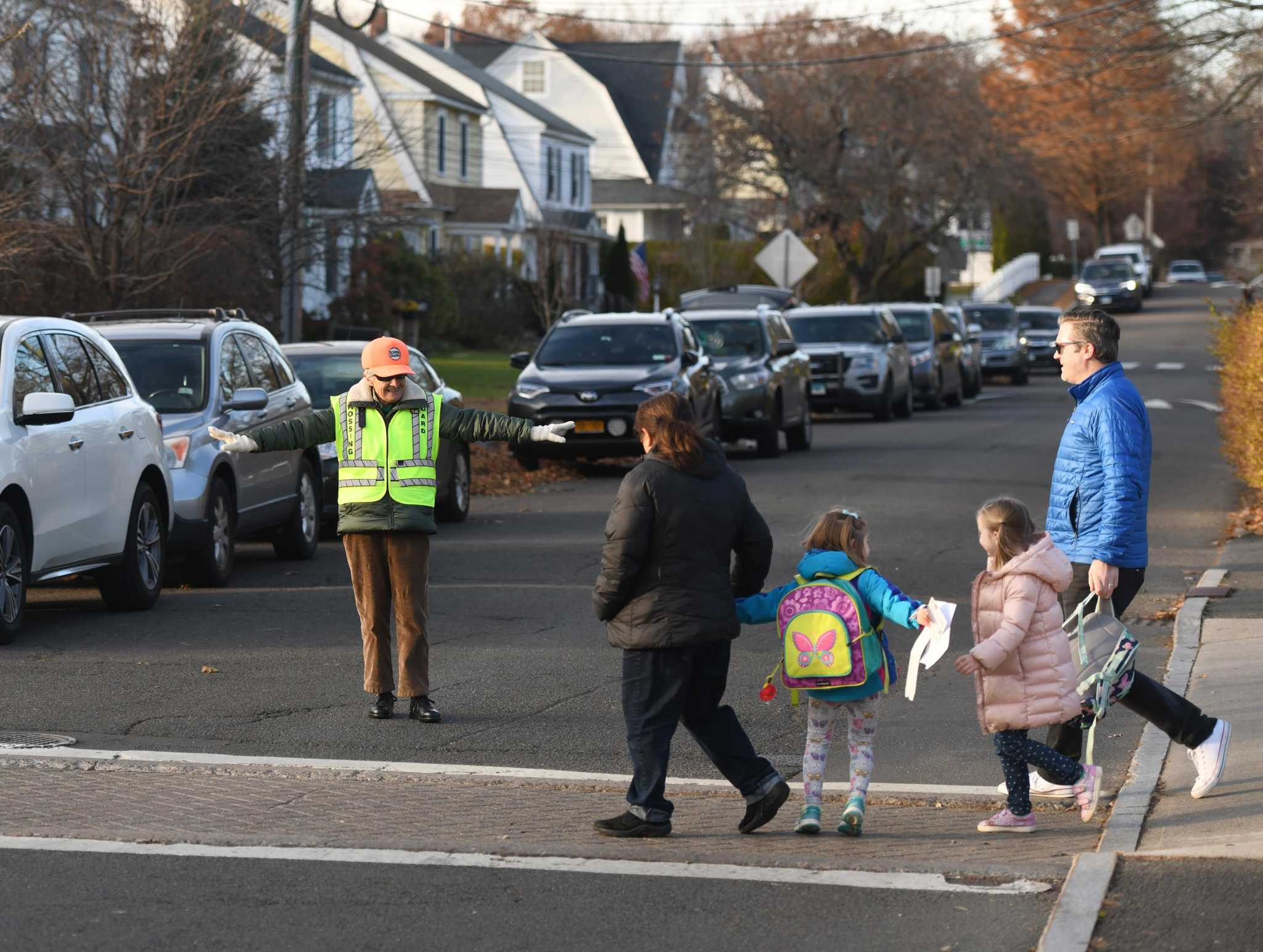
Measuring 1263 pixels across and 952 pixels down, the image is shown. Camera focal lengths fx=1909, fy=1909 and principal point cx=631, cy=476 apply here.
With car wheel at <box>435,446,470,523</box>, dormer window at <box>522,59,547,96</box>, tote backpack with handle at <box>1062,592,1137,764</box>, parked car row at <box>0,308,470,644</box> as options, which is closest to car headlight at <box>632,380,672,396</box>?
car wheel at <box>435,446,470,523</box>

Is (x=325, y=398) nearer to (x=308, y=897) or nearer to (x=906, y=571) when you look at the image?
(x=906, y=571)

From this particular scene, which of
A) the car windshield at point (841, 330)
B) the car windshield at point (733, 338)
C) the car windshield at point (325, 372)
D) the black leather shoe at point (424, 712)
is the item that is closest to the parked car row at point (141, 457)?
the car windshield at point (325, 372)

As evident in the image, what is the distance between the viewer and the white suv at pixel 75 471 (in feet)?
33.8

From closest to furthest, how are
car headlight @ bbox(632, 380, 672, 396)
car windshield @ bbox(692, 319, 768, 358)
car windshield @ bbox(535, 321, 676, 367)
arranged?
car headlight @ bbox(632, 380, 672, 396) < car windshield @ bbox(535, 321, 676, 367) < car windshield @ bbox(692, 319, 768, 358)

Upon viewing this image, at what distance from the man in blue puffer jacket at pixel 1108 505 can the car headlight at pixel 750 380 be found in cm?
1646

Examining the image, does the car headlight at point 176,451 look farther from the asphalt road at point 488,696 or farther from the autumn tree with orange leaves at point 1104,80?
the autumn tree with orange leaves at point 1104,80

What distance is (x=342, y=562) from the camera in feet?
47.5

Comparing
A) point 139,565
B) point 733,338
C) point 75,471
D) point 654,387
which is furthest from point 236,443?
point 733,338

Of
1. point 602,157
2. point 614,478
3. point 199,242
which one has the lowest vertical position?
point 614,478

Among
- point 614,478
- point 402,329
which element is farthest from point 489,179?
point 614,478

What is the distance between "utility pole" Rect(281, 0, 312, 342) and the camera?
2197cm

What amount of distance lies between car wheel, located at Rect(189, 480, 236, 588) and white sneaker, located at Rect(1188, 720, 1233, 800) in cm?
745

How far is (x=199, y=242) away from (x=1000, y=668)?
50.2 feet

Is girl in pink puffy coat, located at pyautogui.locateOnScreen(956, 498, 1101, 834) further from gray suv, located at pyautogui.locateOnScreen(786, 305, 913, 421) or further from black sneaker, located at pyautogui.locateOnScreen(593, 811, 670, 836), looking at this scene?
gray suv, located at pyautogui.locateOnScreen(786, 305, 913, 421)
